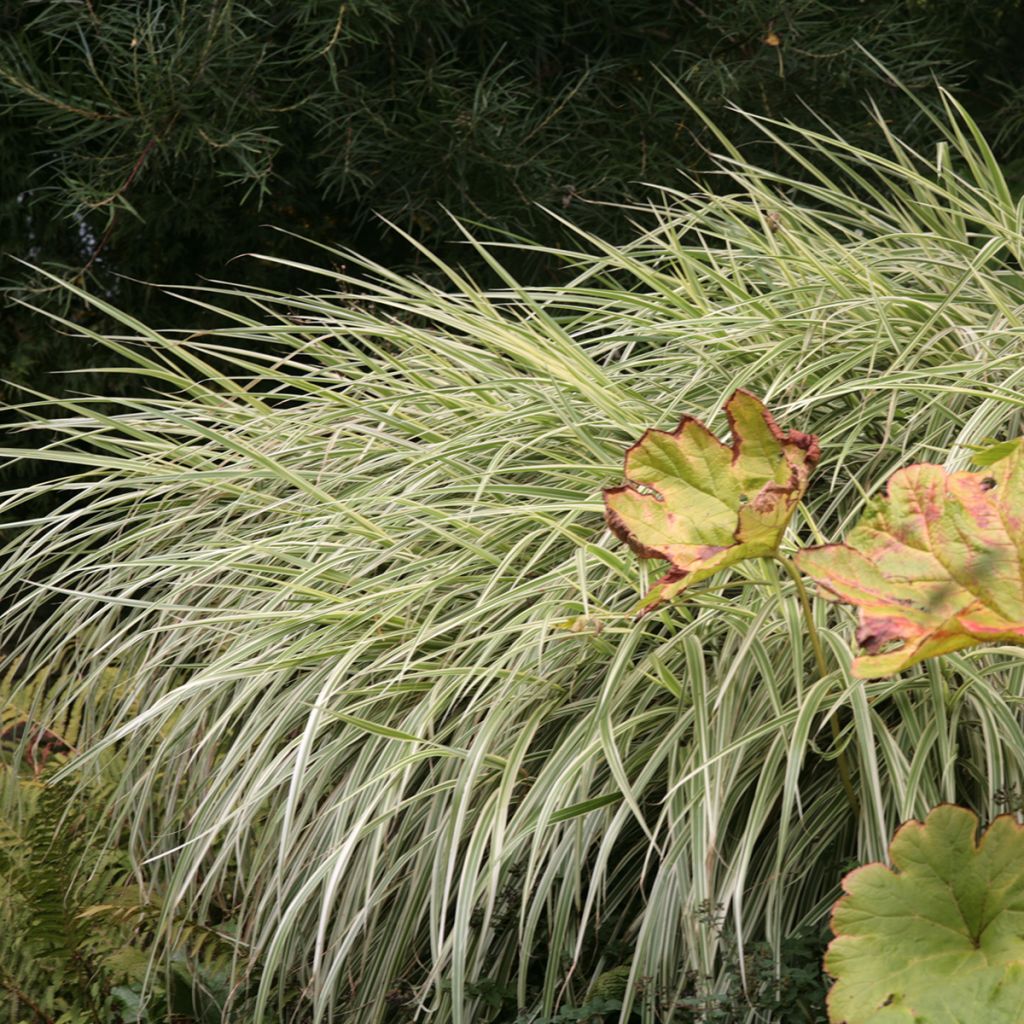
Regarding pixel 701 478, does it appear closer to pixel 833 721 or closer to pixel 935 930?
pixel 833 721

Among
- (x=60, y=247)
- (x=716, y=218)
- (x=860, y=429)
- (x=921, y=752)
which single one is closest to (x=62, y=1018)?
(x=921, y=752)

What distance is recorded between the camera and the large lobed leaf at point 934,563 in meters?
1.00

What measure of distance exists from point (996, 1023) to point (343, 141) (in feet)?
10.6

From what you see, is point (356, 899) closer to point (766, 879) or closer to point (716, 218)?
point (766, 879)

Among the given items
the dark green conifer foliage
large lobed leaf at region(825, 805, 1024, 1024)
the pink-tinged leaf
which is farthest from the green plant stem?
the dark green conifer foliage

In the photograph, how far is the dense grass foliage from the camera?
1.44 meters

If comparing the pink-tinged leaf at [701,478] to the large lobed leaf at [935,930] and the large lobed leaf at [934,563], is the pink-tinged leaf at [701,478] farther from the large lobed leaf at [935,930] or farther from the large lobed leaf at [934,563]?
the large lobed leaf at [935,930]

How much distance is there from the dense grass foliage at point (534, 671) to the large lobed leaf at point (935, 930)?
139mm

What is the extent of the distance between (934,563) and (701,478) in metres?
0.25

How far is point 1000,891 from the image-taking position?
1.14 metres

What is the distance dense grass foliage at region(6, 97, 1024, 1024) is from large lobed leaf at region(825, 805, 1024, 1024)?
139mm

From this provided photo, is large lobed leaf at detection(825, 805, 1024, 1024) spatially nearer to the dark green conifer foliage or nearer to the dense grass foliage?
the dense grass foliage

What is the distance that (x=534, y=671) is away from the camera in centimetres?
169

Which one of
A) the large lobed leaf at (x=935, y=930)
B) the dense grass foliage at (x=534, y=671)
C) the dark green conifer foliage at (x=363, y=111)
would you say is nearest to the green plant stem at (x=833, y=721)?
the dense grass foliage at (x=534, y=671)
